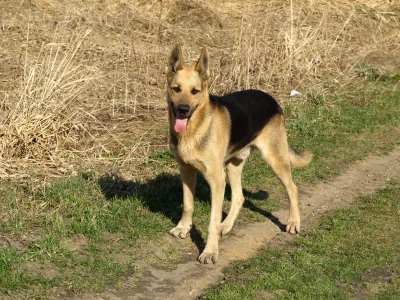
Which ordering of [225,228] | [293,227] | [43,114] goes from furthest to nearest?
[43,114] < [293,227] < [225,228]

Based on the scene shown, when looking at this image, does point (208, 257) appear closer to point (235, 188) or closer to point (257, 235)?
point (257, 235)

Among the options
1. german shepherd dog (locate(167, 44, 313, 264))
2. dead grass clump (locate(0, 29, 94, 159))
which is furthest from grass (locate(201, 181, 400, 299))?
dead grass clump (locate(0, 29, 94, 159))

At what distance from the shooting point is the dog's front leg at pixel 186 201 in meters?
6.83

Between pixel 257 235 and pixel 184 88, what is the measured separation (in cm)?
191

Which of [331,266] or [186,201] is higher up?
[186,201]

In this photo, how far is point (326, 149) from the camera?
1009cm

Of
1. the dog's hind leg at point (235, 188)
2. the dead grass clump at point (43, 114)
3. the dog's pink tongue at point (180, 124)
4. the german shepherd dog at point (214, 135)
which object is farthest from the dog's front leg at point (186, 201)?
the dead grass clump at point (43, 114)

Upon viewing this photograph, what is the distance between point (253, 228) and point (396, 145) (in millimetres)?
4163

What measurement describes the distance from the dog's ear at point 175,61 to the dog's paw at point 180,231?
1.60 metres

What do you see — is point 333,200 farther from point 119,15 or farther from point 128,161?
point 119,15

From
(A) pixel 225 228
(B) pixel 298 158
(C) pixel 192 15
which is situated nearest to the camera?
(A) pixel 225 228

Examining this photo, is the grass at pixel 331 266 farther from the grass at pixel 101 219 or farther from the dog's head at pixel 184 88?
the dog's head at pixel 184 88

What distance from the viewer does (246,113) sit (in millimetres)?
6949

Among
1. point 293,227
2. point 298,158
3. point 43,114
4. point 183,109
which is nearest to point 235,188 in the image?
point 293,227
